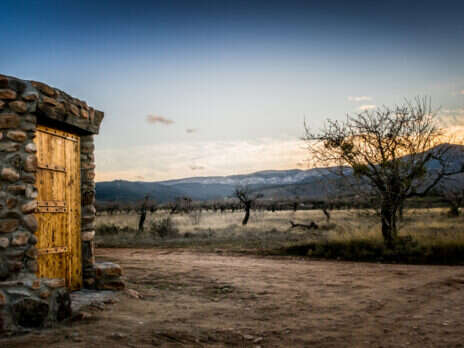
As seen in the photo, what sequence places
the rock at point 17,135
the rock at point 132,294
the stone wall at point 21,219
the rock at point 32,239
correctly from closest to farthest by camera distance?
the stone wall at point 21,219 < the rock at point 17,135 < the rock at point 32,239 < the rock at point 132,294

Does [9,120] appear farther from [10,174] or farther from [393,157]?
[393,157]

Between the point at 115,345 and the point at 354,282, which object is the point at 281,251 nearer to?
the point at 354,282

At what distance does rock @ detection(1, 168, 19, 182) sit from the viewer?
17.5 ft

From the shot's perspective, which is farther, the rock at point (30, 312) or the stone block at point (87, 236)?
the stone block at point (87, 236)

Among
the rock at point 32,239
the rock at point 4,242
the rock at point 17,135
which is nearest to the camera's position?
the rock at point 4,242

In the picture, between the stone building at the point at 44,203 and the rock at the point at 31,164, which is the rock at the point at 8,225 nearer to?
the stone building at the point at 44,203

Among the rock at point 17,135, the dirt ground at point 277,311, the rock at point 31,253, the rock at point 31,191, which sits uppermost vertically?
the rock at point 17,135

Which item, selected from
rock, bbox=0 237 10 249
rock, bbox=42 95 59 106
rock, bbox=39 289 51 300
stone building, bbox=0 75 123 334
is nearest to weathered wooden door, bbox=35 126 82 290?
stone building, bbox=0 75 123 334

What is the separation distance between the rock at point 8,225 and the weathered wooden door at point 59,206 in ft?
2.68

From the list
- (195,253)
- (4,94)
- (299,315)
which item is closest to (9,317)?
(4,94)

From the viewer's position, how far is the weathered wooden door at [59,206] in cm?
633

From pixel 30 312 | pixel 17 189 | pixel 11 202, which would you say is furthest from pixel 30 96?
pixel 30 312

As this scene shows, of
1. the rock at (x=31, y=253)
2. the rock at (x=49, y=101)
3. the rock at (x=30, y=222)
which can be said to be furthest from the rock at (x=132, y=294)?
the rock at (x=49, y=101)

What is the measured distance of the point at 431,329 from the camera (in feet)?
17.6
